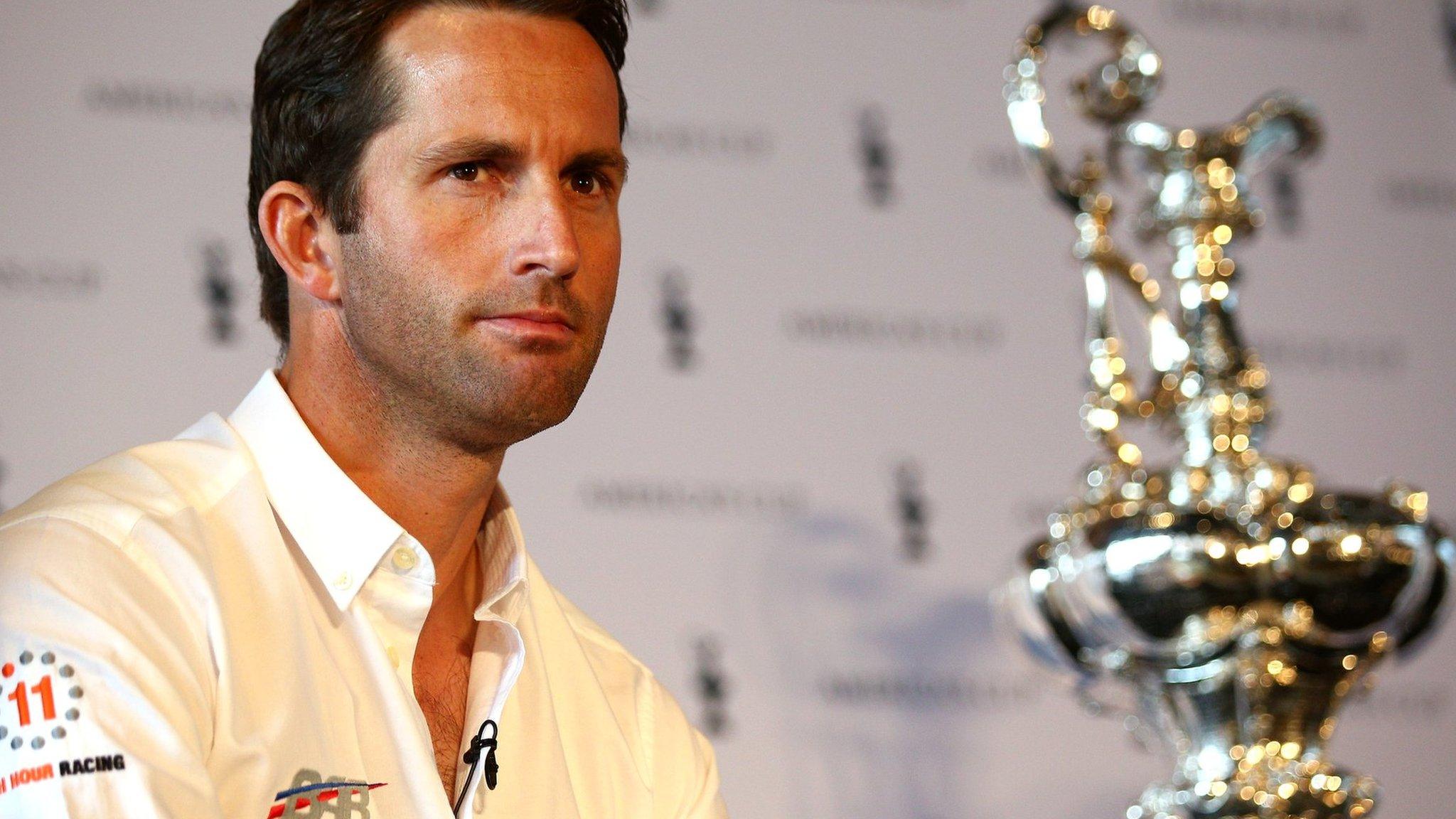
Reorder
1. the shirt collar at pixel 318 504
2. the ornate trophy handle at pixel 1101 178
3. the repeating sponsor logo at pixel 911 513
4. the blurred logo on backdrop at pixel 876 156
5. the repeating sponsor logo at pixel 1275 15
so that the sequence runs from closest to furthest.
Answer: the shirt collar at pixel 318 504
the ornate trophy handle at pixel 1101 178
the repeating sponsor logo at pixel 911 513
the blurred logo on backdrop at pixel 876 156
the repeating sponsor logo at pixel 1275 15

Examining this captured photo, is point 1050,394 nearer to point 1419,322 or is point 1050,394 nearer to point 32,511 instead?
point 1419,322

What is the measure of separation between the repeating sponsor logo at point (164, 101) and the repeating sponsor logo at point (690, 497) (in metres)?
0.76

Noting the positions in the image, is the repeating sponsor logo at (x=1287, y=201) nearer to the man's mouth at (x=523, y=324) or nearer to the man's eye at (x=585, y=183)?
the man's eye at (x=585, y=183)

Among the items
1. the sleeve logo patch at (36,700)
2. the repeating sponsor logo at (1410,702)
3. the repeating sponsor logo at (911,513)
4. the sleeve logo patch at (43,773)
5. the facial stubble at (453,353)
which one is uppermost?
the repeating sponsor logo at (911,513)

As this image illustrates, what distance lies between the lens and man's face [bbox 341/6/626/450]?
4.34 ft

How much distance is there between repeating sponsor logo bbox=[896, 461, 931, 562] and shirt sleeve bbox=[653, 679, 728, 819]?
1.08m

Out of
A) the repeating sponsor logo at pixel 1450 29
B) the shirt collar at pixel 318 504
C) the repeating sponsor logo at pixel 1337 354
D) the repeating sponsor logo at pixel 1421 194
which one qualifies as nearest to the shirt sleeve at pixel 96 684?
the shirt collar at pixel 318 504

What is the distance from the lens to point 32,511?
3.89 ft

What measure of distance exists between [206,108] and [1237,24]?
1791 millimetres

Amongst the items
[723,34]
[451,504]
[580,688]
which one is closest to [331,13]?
[451,504]

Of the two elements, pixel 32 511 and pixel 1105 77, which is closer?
pixel 32 511

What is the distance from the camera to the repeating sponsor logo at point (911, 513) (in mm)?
2695

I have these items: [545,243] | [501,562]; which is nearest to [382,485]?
[501,562]

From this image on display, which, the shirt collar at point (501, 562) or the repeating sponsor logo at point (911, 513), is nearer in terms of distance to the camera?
the shirt collar at point (501, 562)
